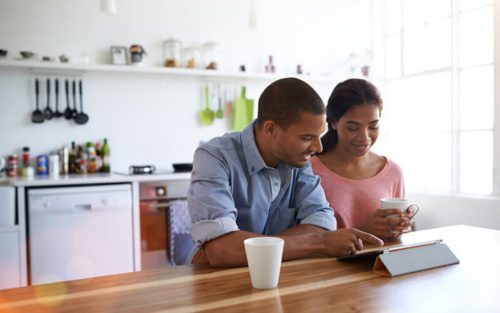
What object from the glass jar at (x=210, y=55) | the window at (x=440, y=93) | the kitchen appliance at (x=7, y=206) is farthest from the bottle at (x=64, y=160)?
the window at (x=440, y=93)

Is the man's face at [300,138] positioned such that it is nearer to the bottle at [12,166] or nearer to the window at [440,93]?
the window at [440,93]

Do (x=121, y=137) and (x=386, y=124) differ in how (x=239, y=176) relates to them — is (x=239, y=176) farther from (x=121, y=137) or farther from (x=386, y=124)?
(x=386, y=124)

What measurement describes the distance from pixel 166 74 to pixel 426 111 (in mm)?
2256

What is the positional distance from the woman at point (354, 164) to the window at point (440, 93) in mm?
1828

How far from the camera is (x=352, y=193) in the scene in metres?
1.88

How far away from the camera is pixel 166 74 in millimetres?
3934

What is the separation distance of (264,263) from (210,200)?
418 mm


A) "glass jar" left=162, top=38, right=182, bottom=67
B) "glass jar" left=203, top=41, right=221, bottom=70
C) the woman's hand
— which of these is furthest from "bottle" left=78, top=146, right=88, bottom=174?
the woman's hand

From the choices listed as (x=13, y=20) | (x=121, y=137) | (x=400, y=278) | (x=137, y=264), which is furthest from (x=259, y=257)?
(x=13, y=20)

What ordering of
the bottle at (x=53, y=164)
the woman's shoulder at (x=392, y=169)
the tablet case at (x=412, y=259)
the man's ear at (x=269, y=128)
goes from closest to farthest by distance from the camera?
the tablet case at (x=412, y=259) → the man's ear at (x=269, y=128) → the woman's shoulder at (x=392, y=169) → the bottle at (x=53, y=164)

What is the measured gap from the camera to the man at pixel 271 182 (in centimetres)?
128

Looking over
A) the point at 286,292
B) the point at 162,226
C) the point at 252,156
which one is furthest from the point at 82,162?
the point at 286,292

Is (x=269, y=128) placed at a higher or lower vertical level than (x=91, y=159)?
higher

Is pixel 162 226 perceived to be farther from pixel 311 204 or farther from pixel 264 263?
pixel 264 263
